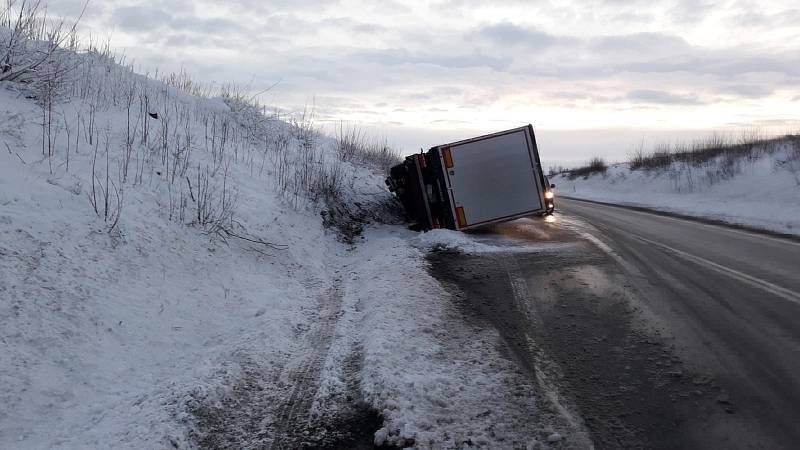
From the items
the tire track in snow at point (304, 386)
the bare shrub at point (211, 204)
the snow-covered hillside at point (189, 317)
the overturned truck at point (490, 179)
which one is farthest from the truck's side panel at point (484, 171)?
the tire track in snow at point (304, 386)

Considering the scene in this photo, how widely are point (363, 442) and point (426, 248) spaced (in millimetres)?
6854

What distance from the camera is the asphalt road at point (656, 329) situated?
3.42 metres

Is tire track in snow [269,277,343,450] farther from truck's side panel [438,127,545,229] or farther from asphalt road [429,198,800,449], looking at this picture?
truck's side panel [438,127,545,229]

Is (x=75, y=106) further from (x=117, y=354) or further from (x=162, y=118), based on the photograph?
(x=117, y=354)

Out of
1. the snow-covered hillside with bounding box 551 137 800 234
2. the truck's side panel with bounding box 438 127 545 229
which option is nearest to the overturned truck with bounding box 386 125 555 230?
the truck's side panel with bounding box 438 127 545 229

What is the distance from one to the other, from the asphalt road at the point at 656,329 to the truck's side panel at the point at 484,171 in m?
2.23

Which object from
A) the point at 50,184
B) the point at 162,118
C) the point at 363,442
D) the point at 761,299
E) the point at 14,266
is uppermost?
the point at 162,118

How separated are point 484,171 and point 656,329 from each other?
7.11 metres

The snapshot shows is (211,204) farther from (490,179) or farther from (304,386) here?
(490,179)

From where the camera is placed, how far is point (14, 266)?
4.19m

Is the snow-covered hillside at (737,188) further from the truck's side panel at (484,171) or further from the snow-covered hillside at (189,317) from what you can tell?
the snow-covered hillside at (189,317)

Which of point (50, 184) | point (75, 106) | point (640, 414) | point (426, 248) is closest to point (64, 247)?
point (50, 184)

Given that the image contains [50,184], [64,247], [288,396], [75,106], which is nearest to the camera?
[288,396]

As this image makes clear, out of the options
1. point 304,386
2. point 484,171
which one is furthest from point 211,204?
point 484,171
